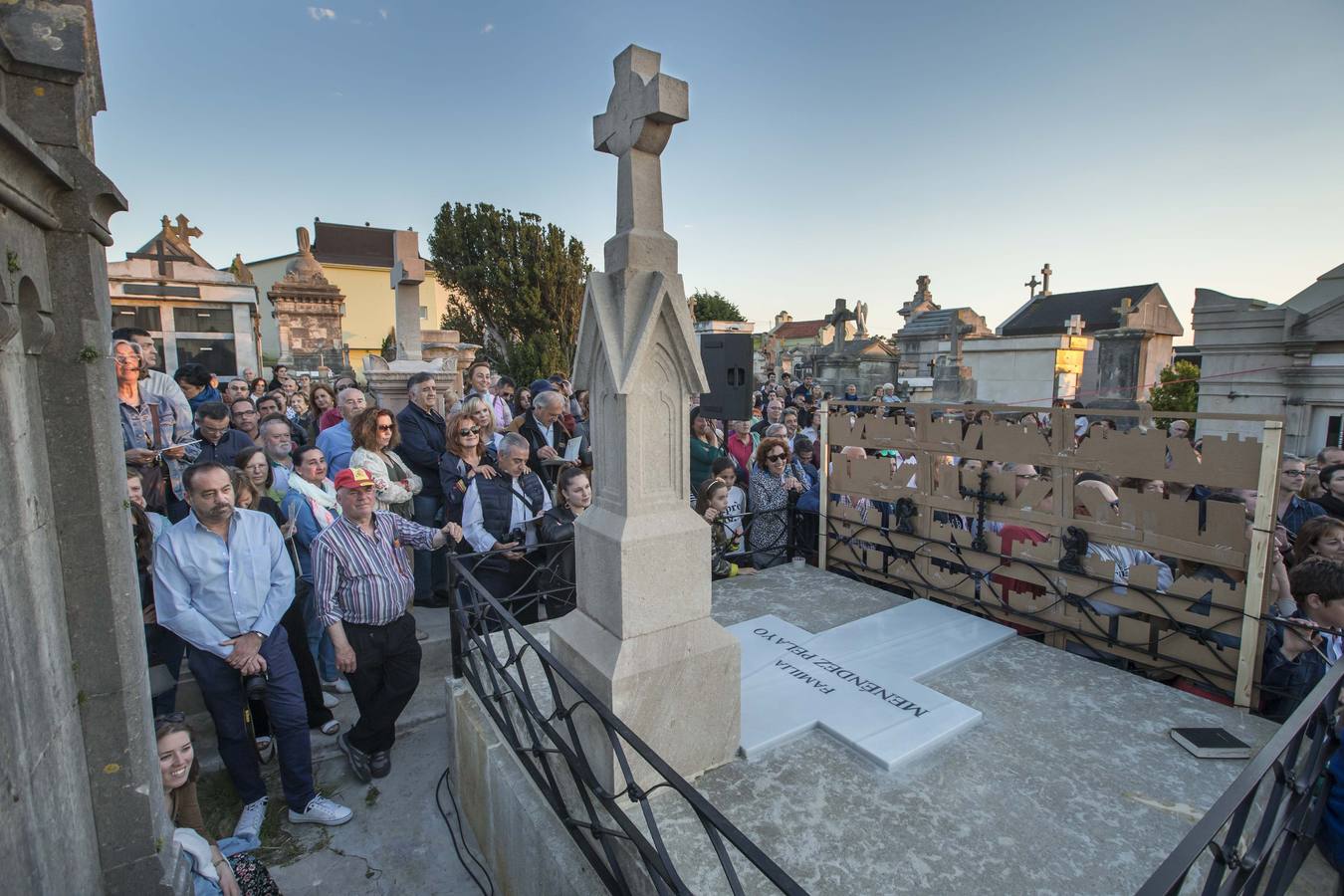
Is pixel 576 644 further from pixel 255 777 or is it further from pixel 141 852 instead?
pixel 255 777

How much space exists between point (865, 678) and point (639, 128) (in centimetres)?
307

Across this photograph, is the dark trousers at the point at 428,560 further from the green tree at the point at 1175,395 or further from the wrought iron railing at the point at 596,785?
the green tree at the point at 1175,395

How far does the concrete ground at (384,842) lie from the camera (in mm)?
3342

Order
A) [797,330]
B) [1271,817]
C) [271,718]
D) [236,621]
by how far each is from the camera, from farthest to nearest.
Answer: [797,330]
[271,718]
[236,621]
[1271,817]

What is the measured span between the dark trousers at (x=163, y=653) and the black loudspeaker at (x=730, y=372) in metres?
4.54

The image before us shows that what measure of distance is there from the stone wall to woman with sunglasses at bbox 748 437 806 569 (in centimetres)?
448

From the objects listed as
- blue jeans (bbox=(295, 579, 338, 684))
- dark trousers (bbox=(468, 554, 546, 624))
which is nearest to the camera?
blue jeans (bbox=(295, 579, 338, 684))

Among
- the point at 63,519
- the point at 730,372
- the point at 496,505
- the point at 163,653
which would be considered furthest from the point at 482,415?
the point at 63,519

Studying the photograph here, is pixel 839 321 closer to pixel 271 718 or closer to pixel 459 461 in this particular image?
pixel 459 461

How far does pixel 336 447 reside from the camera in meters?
5.46

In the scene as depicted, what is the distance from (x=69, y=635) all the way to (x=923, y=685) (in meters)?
3.81

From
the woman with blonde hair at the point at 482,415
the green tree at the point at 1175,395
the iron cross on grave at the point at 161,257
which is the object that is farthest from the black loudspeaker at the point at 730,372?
the iron cross on grave at the point at 161,257

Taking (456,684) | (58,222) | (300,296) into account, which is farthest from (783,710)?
(300,296)

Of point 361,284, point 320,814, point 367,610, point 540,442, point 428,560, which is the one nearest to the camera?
point 320,814
